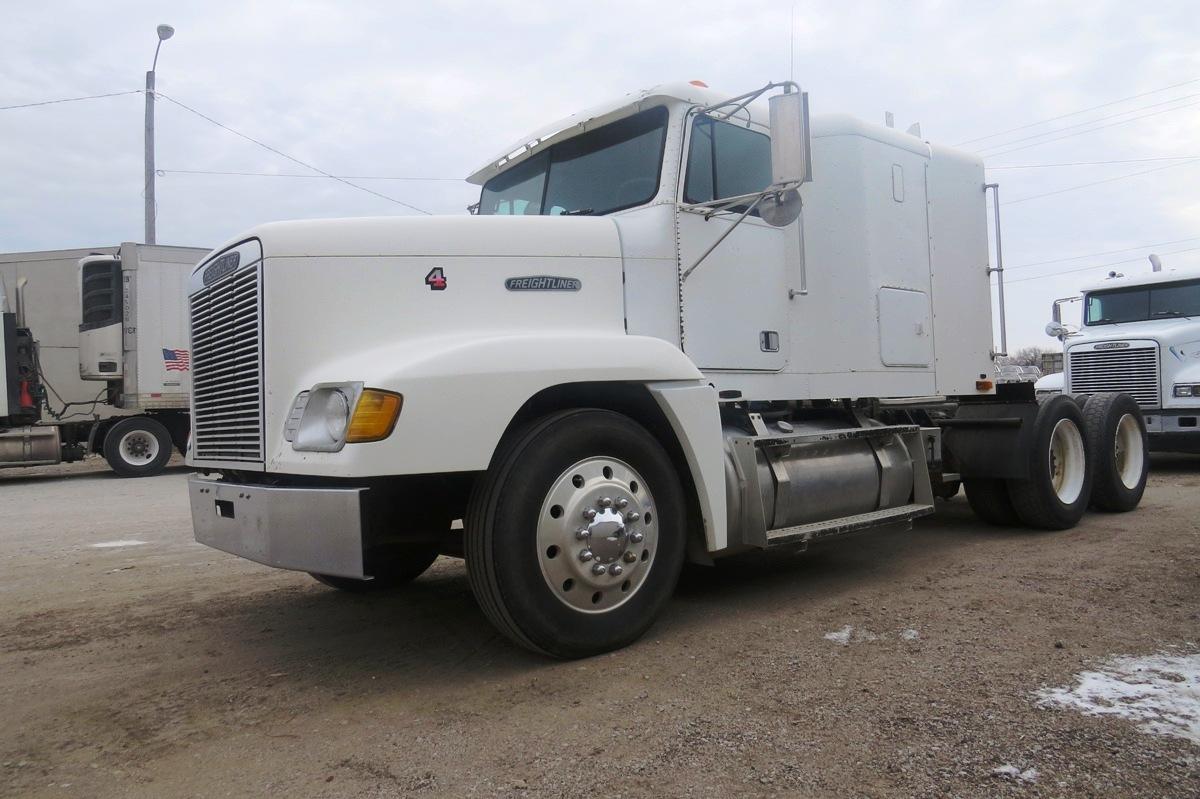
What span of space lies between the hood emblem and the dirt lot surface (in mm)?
1694

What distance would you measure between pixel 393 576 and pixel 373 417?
2413 millimetres

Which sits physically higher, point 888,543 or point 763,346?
point 763,346

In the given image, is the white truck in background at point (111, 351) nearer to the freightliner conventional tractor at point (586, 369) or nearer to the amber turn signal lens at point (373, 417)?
the freightliner conventional tractor at point (586, 369)

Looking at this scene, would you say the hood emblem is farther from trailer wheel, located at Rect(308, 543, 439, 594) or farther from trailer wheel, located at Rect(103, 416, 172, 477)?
trailer wheel, located at Rect(103, 416, 172, 477)

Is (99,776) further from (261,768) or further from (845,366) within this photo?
(845,366)

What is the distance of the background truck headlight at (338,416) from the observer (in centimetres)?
336

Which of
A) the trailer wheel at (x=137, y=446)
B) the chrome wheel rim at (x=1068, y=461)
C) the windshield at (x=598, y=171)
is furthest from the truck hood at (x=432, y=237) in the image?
the trailer wheel at (x=137, y=446)

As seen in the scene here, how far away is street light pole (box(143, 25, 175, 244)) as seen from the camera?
17969mm

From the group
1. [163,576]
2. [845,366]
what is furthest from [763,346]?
[163,576]

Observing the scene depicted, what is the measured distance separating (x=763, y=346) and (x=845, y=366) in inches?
32.2

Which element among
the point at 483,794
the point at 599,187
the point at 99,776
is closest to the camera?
the point at 483,794

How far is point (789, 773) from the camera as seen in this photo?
269 centimetres

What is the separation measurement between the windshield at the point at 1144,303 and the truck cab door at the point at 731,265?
9840 millimetres

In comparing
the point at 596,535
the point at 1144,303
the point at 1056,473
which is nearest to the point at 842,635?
the point at 596,535
